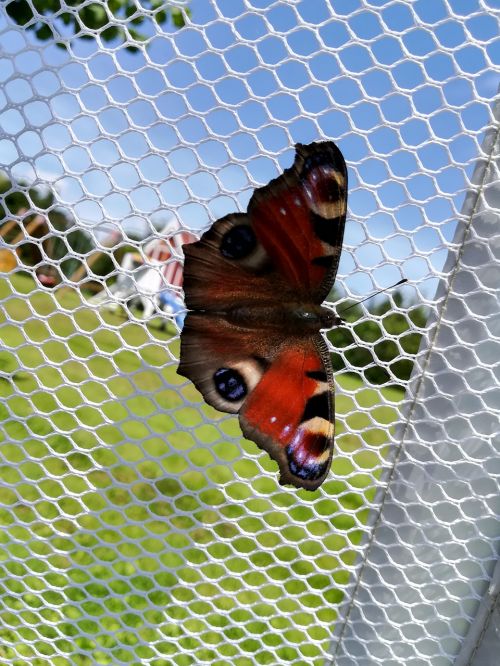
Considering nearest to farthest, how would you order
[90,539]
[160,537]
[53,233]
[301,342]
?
[301,342] < [53,233] < [160,537] < [90,539]

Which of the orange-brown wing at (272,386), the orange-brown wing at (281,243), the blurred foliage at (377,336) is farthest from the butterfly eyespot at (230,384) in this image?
the blurred foliage at (377,336)

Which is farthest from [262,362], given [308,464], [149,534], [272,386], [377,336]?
[149,534]

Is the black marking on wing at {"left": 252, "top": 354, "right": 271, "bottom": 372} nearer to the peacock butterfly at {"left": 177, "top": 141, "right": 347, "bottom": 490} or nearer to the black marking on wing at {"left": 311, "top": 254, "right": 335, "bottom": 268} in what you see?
the peacock butterfly at {"left": 177, "top": 141, "right": 347, "bottom": 490}

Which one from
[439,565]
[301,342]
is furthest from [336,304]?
[439,565]

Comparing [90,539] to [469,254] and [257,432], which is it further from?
[469,254]

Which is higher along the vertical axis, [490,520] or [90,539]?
[490,520]

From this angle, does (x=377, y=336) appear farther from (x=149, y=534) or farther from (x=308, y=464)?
(x=149, y=534)

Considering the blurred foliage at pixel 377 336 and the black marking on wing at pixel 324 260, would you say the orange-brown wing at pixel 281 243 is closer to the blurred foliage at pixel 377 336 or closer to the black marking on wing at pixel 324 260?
the black marking on wing at pixel 324 260
